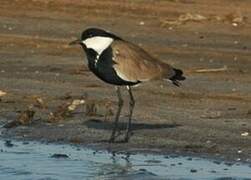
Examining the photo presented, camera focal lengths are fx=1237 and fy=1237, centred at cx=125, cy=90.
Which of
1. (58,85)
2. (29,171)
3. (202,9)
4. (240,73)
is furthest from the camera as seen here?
(202,9)

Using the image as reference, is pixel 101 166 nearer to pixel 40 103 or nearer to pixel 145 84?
pixel 40 103

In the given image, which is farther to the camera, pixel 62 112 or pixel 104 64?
pixel 62 112

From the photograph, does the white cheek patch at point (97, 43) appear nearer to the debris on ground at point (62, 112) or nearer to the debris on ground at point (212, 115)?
the debris on ground at point (62, 112)

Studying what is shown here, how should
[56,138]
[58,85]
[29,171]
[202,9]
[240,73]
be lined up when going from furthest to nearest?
[202,9] → [240,73] → [58,85] → [56,138] → [29,171]

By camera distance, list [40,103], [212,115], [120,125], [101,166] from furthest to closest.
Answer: [40,103] → [212,115] → [120,125] → [101,166]

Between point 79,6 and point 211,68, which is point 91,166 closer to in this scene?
point 211,68

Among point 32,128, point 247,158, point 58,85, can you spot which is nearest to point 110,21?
point 58,85

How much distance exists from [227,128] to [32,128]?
1.91 metres

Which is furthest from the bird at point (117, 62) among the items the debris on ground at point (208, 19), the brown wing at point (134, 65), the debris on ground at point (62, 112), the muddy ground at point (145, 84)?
the debris on ground at point (208, 19)

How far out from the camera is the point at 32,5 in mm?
24641

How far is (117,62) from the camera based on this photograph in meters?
11.1

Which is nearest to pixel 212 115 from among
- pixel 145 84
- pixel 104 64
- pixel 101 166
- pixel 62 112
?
pixel 62 112

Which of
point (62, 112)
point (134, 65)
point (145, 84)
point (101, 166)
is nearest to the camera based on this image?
point (101, 166)

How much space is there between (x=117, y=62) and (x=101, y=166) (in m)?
1.18
